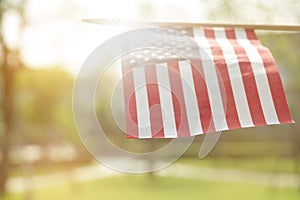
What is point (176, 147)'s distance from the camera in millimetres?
16781

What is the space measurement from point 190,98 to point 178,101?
6 centimetres

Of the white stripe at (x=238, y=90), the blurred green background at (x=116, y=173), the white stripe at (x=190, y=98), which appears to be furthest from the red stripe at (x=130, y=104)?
the blurred green background at (x=116, y=173)

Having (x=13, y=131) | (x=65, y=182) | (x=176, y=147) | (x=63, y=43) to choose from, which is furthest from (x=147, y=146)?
(x=13, y=131)

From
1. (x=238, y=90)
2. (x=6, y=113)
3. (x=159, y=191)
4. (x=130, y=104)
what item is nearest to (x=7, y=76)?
(x=6, y=113)

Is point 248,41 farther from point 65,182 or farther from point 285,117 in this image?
point 65,182

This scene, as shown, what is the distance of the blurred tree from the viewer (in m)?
11.2

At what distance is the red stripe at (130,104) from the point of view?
299cm

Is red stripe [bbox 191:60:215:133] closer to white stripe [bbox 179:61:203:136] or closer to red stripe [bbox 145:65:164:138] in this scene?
white stripe [bbox 179:61:203:136]

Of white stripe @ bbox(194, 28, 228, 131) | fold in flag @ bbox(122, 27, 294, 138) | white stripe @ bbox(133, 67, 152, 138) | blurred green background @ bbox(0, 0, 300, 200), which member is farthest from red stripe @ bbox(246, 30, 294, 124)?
blurred green background @ bbox(0, 0, 300, 200)

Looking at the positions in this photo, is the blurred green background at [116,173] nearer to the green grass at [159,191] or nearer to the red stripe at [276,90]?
the green grass at [159,191]

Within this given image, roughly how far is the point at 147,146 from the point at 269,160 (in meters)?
5.21

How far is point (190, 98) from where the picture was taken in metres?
3.05

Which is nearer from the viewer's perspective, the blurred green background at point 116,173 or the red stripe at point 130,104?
the red stripe at point 130,104

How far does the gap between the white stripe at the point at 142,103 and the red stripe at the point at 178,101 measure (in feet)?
0.46
